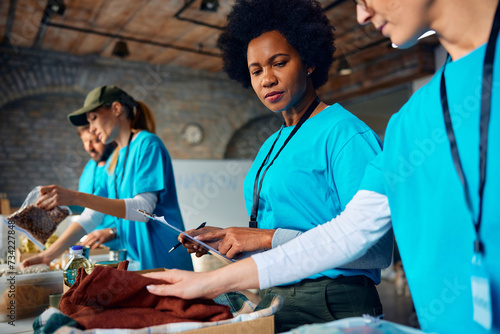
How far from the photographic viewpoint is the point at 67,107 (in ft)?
17.9

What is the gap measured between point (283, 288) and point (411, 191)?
1.58 ft

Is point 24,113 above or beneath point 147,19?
beneath

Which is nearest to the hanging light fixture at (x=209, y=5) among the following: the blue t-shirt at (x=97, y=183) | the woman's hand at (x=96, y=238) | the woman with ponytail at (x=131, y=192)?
the blue t-shirt at (x=97, y=183)

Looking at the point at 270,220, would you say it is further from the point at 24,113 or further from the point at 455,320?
the point at 24,113

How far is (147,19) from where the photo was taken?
433 cm

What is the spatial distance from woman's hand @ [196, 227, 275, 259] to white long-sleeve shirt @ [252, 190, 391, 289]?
211 millimetres

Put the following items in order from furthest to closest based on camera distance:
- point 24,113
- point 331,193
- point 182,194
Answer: point 24,113 → point 182,194 → point 331,193

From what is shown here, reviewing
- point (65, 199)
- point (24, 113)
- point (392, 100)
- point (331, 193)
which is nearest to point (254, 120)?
point (392, 100)

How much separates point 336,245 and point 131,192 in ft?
4.04

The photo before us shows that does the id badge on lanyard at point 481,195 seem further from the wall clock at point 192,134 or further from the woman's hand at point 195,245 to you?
the wall clock at point 192,134

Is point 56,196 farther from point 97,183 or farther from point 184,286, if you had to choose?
point 184,286

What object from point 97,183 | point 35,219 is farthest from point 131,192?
point 97,183

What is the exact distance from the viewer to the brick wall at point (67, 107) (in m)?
5.04

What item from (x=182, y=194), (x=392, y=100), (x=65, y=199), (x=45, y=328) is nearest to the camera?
(x=45, y=328)
